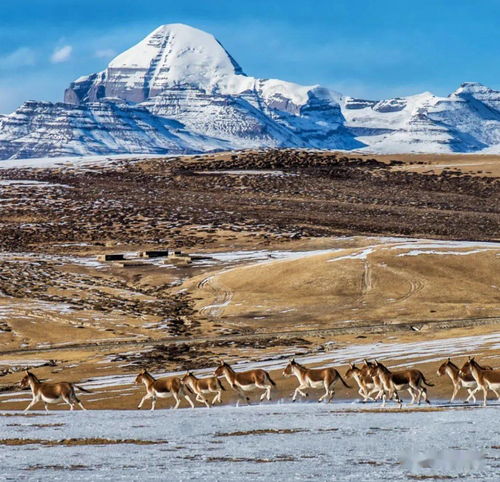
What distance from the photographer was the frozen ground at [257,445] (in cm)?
1934

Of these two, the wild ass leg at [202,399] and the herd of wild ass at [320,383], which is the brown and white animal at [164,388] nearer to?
the herd of wild ass at [320,383]

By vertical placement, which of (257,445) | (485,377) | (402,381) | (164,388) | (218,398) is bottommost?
(218,398)

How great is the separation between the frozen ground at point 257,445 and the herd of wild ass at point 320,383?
1.71 m

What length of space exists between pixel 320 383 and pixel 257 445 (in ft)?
36.6

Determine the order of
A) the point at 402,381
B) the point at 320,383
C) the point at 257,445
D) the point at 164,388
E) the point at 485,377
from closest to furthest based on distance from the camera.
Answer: the point at 257,445 → the point at 485,377 → the point at 402,381 → the point at 164,388 → the point at 320,383

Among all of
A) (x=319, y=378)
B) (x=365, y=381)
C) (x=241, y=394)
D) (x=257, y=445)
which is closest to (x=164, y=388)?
(x=241, y=394)

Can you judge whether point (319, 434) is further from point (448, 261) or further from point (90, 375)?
point (448, 261)

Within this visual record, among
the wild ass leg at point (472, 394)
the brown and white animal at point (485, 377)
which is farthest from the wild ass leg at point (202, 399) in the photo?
the brown and white animal at point (485, 377)

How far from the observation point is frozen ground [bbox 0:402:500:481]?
1934cm

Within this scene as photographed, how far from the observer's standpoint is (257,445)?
23234mm

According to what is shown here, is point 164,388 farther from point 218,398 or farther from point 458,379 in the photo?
point 458,379

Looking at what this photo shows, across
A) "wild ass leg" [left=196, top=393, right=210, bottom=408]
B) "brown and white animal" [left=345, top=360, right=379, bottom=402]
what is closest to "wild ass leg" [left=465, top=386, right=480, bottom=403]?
"brown and white animal" [left=345, top=360, right=379, bottom=402]

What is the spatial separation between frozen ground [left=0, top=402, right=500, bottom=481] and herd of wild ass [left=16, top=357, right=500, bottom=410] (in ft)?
5.61

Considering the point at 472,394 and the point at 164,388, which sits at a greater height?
the point at 164,388
